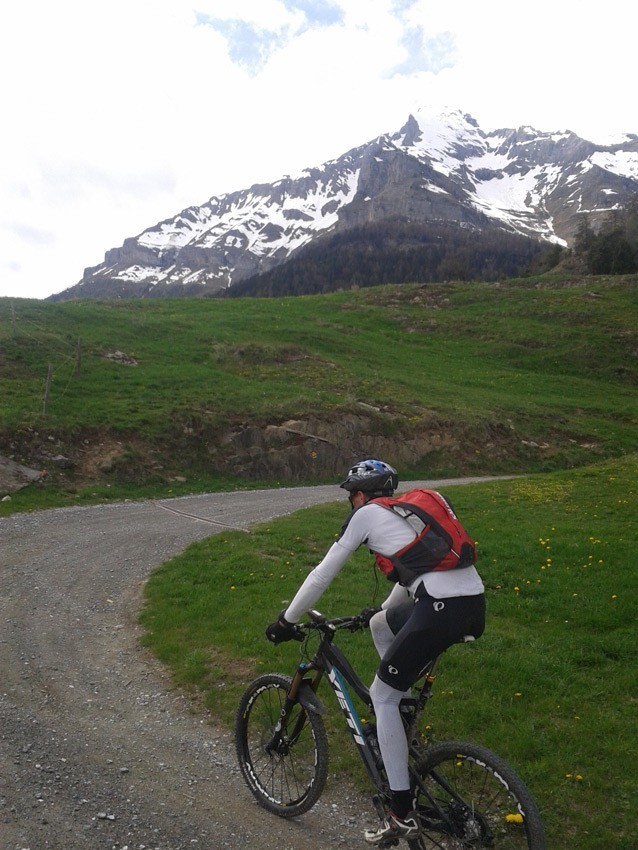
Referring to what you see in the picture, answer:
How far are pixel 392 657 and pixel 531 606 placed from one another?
6690 mm

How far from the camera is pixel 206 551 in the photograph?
1507 cm

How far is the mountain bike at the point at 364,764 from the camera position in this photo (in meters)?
4.43

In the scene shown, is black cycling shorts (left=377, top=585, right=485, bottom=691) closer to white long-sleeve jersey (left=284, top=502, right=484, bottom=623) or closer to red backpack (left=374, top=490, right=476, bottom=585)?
white long-sleeve jersey (left=284, top=502, right=484, bottom=623)

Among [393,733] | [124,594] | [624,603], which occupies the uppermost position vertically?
[393,733]

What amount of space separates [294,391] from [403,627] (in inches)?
1134

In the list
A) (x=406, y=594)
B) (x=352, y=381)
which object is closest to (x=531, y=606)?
(x=406, y=594)

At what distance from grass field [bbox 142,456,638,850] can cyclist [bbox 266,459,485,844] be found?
1.66 m

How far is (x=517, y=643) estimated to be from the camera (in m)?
8.88

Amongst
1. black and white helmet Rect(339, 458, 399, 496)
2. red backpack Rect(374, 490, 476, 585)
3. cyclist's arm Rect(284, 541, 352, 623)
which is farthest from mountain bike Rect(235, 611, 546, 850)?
black and white helmet Rect(339, 458, 399, 496)

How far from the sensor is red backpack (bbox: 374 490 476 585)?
468cm

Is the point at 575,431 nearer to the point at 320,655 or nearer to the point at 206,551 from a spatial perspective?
the point at 206,551

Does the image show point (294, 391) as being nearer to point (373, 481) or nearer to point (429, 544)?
point (373, 481)

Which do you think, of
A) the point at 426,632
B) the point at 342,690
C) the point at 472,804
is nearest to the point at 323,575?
the point at 426,632

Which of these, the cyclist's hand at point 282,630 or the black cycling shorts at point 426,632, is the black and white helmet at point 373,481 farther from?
the cyclist's hand at point 282,630
